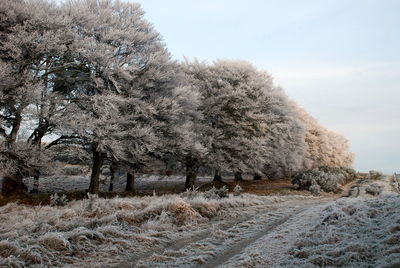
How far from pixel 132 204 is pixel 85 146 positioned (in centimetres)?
997

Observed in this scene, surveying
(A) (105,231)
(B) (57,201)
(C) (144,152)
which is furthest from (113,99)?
(A) (105,231)

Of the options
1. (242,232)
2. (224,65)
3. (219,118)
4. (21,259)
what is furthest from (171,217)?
(224,65)

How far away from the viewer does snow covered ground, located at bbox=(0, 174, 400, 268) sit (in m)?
7.07

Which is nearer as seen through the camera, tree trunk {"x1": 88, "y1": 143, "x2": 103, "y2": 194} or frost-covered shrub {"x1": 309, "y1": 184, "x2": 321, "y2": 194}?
tree trunk {"x1": 88, "y1": 143, "x2": 103, "y2": 194}

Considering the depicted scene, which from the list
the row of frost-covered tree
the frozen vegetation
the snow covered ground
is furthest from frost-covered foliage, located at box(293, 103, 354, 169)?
the snow covered ground

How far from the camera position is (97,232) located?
8.54m

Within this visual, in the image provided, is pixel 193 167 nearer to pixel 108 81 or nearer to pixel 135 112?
pixel 135 112

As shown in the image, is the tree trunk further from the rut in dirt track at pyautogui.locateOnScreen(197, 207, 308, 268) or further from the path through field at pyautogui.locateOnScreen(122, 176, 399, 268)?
the rut in dirt track at pyautogui.locateOnScreen(197, 207, 308, 268)

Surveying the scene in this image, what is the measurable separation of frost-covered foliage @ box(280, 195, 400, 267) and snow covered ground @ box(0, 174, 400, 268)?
0.06 feet

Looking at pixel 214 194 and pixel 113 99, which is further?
pixel 113 99

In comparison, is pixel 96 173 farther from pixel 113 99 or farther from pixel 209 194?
pixel 209 194

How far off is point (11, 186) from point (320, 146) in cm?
4039

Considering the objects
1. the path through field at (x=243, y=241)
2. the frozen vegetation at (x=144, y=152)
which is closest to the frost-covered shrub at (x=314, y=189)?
the frozen vegetation at (x=144, y=152)

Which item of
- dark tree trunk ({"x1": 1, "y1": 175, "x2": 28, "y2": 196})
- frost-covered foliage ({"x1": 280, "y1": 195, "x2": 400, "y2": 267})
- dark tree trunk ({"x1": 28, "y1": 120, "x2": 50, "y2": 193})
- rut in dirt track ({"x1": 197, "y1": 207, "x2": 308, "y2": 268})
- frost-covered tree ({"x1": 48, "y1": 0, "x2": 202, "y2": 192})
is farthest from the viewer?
dark tree trunk ({"x1": 1, "y1": 175, "x2": 28, "y2": 196})
